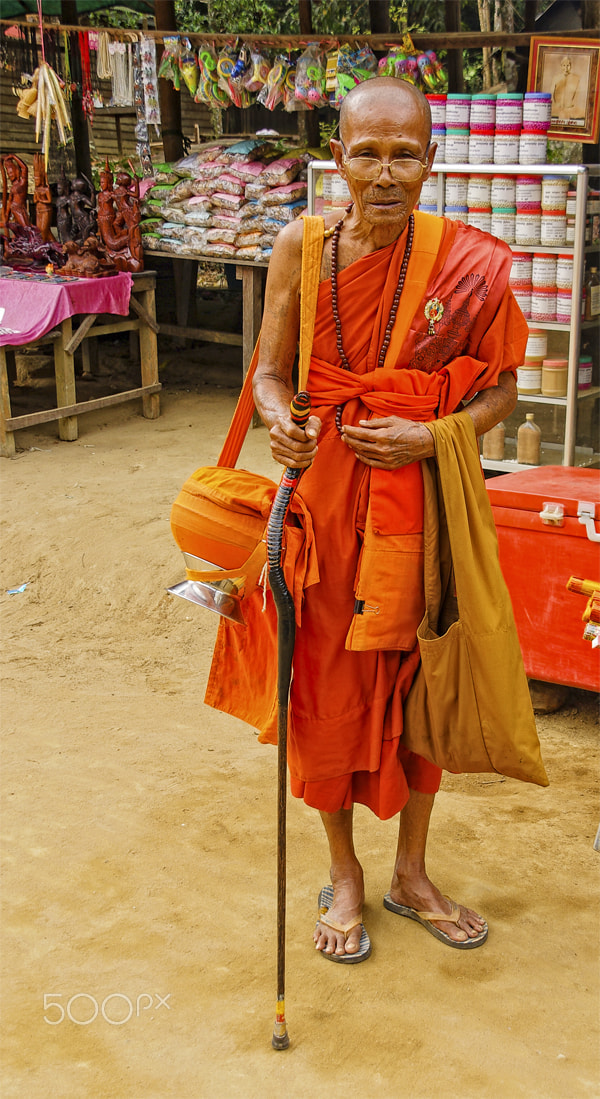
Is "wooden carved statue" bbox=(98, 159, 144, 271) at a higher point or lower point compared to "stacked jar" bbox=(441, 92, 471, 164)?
lower

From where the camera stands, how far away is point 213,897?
8.96 feet

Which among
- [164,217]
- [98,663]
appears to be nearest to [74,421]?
[164,217]

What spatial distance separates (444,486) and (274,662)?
60 centimetres

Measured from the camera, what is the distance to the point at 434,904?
2604 millimetres

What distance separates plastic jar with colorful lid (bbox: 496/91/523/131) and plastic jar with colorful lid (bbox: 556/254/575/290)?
670mm

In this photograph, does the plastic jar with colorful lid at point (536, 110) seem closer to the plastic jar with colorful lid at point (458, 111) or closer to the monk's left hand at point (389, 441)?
the plastic jar with colorful lid at point (458, 111)

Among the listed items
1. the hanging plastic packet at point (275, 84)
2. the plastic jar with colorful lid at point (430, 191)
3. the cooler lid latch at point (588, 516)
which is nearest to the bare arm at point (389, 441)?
the cooler lid latch at point (588, 516)

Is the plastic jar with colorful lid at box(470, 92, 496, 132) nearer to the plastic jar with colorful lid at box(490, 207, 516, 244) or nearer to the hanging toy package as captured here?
the plastic jar with colorful lid at box(490, 207, 516, 244)

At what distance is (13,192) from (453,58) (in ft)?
11.3

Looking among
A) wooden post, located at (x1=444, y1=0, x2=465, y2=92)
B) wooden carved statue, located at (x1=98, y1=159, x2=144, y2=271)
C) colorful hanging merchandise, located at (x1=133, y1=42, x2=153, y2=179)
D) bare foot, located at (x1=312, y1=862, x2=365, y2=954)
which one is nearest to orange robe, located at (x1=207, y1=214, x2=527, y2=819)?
bare foot, located at (x1=312, y1=862, x2=365, y2=954)

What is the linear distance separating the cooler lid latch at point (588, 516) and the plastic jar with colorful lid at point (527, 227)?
6.70ft

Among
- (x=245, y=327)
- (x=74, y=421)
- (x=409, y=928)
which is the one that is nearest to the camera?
(x=409, y=928)

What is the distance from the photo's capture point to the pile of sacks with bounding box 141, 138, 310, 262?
7.05 m

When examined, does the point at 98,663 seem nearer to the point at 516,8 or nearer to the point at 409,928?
the point at 409,928
